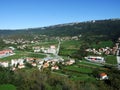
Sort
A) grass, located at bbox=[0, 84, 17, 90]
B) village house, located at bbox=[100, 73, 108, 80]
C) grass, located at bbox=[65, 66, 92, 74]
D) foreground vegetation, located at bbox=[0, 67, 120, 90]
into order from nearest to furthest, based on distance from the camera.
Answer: foreground vegetation, located at bbox=[0, 67, 120, 90]
grass, located at bbox=[0, 84, 17, 90]
village house, located at bbox=[100, 73, 108, 80]
grass, located at bbox=[65, 66, 92, 74]

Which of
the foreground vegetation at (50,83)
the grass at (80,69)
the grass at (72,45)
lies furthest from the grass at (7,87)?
the grass at (72,45)

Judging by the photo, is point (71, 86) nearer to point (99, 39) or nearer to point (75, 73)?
point (75, 73)

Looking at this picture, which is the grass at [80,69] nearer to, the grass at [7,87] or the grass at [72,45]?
the grass at [7,87]

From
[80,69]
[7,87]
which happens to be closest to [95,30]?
[80,69]

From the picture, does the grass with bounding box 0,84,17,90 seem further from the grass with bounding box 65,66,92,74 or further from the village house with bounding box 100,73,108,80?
the grass with bounding box 65,66,92,74

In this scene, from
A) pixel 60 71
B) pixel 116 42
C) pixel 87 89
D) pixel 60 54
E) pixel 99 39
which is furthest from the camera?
pixel 99 39

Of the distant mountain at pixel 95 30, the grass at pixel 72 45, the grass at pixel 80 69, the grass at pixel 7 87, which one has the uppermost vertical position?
the distant mountain at pixel 95 30

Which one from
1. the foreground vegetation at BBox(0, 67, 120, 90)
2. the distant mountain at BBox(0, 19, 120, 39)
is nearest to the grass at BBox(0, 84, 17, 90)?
the foreground vegetation at BBox(0, 67, 120, 90)

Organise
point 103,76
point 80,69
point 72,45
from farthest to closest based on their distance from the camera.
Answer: point 72,45, point 80,69, point 103,76

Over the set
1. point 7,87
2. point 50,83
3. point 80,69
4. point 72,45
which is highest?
point 50,83

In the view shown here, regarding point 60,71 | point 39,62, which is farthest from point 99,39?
point 60,71

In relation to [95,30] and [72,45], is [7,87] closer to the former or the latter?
[72,45]
